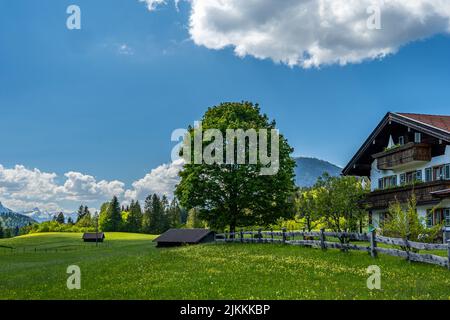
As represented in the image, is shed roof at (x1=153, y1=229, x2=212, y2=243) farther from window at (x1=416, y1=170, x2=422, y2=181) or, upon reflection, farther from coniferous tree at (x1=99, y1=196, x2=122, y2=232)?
coniferous tree at (x1=99, y1=196, x2=122, y2=232)

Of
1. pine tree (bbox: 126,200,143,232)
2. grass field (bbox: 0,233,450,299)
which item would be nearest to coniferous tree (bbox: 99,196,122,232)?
pine tree (bbox: 126,200,143,232)

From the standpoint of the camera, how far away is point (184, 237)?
7031 centimetres

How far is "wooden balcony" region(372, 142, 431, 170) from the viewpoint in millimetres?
38031

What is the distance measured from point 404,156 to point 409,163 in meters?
1.13

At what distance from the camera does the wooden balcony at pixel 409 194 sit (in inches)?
1407

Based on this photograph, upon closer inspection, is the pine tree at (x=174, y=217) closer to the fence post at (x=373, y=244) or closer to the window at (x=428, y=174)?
the window at (x=428, y=174)

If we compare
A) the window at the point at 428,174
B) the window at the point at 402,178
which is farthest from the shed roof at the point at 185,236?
the window at the point at 428,174

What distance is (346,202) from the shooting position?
42250 millimetres

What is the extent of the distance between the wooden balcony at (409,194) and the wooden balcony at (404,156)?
7.24ft

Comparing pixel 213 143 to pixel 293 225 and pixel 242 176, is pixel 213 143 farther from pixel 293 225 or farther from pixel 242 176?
pixel 293 225

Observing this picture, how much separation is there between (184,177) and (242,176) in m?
7.80
